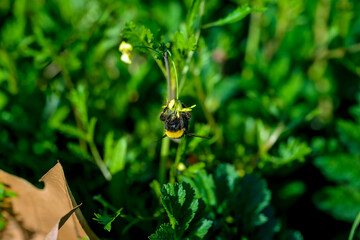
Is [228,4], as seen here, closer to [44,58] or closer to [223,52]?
[223,52]

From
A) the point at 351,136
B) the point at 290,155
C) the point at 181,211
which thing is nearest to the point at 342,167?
the point at 351,136

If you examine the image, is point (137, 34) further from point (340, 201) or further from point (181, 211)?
point (340, 201)

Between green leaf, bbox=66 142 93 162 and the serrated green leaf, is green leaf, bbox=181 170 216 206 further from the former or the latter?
green leaf, bbox=66 142 93 162

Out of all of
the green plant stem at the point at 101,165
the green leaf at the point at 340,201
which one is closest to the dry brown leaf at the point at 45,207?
the green plant stem at the point at 101,165

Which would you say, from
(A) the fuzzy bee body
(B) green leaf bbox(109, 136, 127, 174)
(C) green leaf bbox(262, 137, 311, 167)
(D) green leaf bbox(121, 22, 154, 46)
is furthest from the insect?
(C) green leaf bbox(262, 137, 311, 167)

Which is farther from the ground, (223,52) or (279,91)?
(223,52)

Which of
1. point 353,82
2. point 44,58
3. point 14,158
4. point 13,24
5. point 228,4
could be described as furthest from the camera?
point 228,4

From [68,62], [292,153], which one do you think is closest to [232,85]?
[292,153]

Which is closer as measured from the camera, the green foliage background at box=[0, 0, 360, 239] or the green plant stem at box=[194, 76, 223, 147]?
the green foliage background at box=[0, 0, 360, 239]

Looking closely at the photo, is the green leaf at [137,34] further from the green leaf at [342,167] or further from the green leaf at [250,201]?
the green leaf at [342,167]
